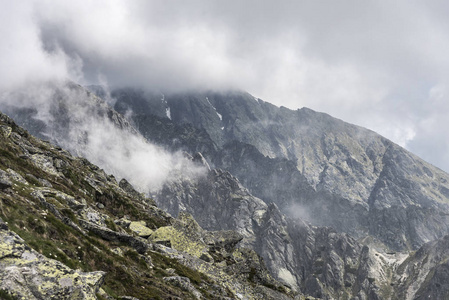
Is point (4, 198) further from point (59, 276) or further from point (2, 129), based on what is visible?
point (2, 129)

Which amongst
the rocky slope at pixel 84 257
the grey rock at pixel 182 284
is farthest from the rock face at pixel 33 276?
the grey rock at pixel 182 284

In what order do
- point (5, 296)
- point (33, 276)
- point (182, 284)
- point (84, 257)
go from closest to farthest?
point (5, 296) < point (33, 276) < point (84, 257) < point (182, 284)

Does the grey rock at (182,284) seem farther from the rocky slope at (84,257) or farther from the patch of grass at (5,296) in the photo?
the patch of grass at (5,296)

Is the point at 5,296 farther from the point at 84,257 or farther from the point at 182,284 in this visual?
the point at 182,284

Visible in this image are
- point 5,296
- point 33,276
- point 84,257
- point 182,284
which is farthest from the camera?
point 182,284

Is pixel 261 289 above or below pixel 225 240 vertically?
below

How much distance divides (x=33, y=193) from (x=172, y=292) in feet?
59.7

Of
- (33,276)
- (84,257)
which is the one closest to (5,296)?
(33,276)

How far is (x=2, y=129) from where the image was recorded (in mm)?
68625

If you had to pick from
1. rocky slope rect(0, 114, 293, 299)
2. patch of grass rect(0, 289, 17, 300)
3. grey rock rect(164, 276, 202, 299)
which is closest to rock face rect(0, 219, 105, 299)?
rocky slope rect(0, 114, 293, 299)

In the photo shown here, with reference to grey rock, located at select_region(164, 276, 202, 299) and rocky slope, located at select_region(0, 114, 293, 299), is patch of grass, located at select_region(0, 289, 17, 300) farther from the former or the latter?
grey rock, located at select_region(164, 276, 202, 299)

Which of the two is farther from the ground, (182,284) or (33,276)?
(182,284)

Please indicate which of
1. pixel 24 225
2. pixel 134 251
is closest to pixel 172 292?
pixel 134 251

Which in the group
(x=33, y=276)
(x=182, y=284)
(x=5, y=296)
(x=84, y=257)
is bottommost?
(x=5, y=296)
